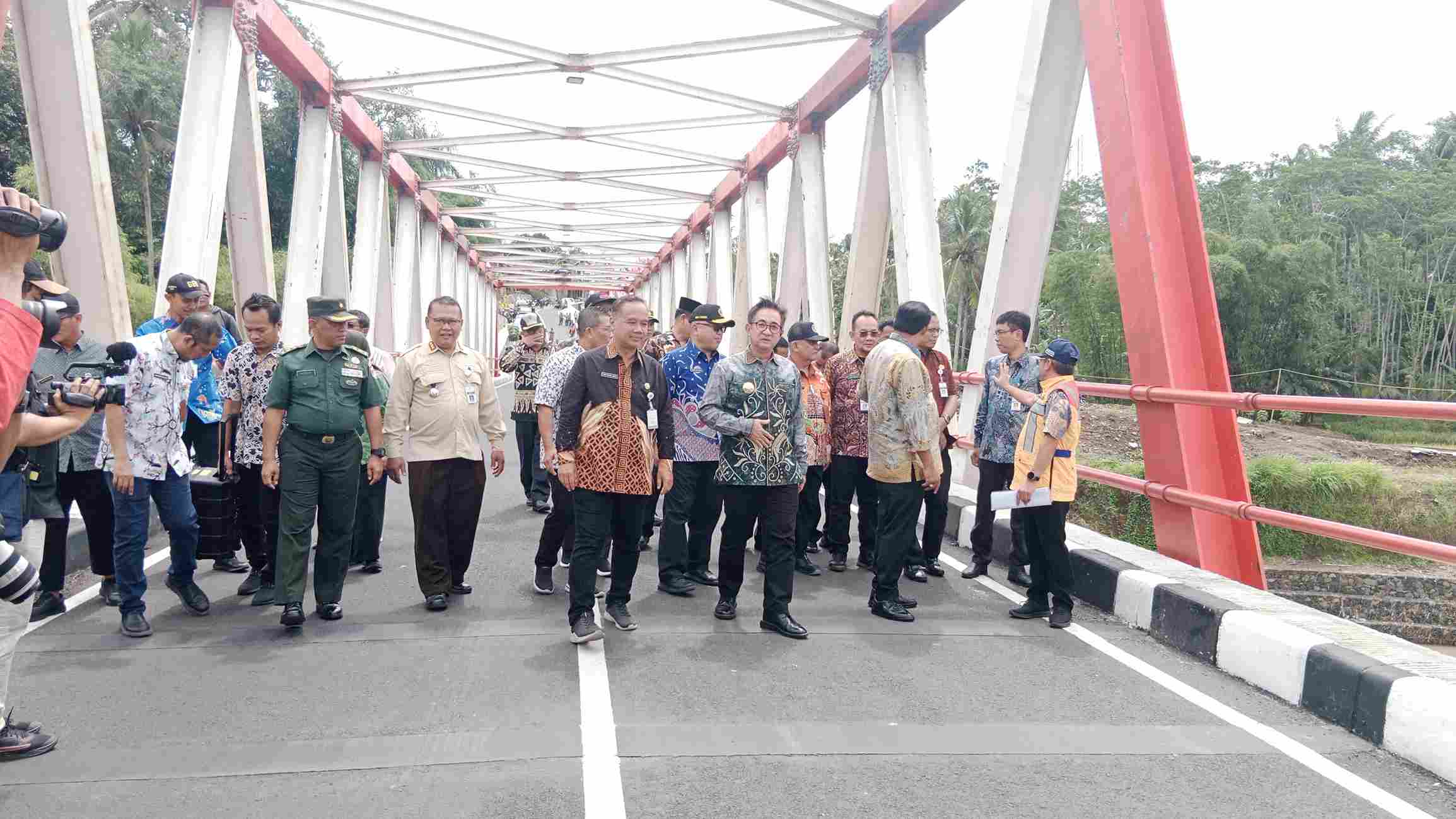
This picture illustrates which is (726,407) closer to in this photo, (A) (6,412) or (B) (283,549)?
(B) (283,549)

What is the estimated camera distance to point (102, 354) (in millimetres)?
5242

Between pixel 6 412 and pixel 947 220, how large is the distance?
213 feet

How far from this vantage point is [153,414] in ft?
15.7

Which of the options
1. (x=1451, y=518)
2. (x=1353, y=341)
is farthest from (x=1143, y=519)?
(x=1353, y=341)

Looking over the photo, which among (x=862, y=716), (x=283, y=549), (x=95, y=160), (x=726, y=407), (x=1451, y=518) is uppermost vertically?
(x=95, y=160)

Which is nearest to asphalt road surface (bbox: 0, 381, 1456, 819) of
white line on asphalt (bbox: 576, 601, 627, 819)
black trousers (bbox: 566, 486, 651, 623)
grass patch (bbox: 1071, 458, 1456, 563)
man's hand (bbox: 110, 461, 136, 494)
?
white line on asphalt (bbox: 576, 601, 627, 819)

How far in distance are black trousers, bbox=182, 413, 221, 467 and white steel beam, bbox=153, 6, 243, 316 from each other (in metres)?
1.85

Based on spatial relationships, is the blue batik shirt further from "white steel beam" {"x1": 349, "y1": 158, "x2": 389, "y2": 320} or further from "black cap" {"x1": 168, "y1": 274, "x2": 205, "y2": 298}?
"white steel beam" {"x1": 349, "y1": 158, "x2": 389, "y2": 320}

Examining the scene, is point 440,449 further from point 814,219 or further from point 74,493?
point 814,219

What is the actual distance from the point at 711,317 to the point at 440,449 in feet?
5.59

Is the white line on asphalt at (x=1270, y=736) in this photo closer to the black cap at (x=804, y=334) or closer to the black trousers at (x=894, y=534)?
the black trousers at (x=894, y=534)

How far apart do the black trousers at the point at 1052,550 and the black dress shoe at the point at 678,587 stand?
1.89 metres

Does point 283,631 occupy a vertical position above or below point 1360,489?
above

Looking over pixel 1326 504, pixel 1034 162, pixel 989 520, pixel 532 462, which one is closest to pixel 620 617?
pixel 989 520
